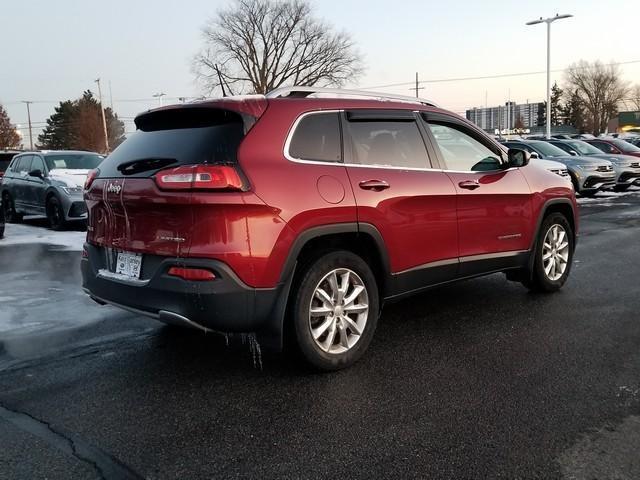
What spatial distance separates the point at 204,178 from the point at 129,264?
85cm

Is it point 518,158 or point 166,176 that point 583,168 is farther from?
point 166,176

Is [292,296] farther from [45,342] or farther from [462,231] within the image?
[45,342]

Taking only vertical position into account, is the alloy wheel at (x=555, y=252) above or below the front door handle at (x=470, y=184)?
below

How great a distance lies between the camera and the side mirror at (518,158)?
519 centimetres

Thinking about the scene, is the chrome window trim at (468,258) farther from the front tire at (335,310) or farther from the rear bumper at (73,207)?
the rear bumper at (73,207)

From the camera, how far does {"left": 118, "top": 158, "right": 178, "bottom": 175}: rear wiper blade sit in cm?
353

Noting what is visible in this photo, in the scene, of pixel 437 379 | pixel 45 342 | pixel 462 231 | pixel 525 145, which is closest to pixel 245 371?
pixel 437 379

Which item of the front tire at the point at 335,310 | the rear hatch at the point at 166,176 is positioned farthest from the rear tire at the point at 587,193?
the rear hatch at the point at 166,176

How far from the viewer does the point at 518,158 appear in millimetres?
5211

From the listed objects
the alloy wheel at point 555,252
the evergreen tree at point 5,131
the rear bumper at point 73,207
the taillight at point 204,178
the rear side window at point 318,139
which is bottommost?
the alloy wheel at point 555,252

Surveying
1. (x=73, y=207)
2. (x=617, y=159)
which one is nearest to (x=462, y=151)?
(x=73, y=207)

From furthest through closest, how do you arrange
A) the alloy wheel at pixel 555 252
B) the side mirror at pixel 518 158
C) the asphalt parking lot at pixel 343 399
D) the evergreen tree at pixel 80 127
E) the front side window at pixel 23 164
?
the evergreen tree at pixel 80 127
the front side window at pixel 23 164
the alloy wheel at pixel 555 252
the side mirror at pixel 518 158
the asphalt parking lot at pixel 343 399

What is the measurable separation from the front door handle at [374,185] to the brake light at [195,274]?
1.21m

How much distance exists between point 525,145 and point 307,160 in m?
14.3
